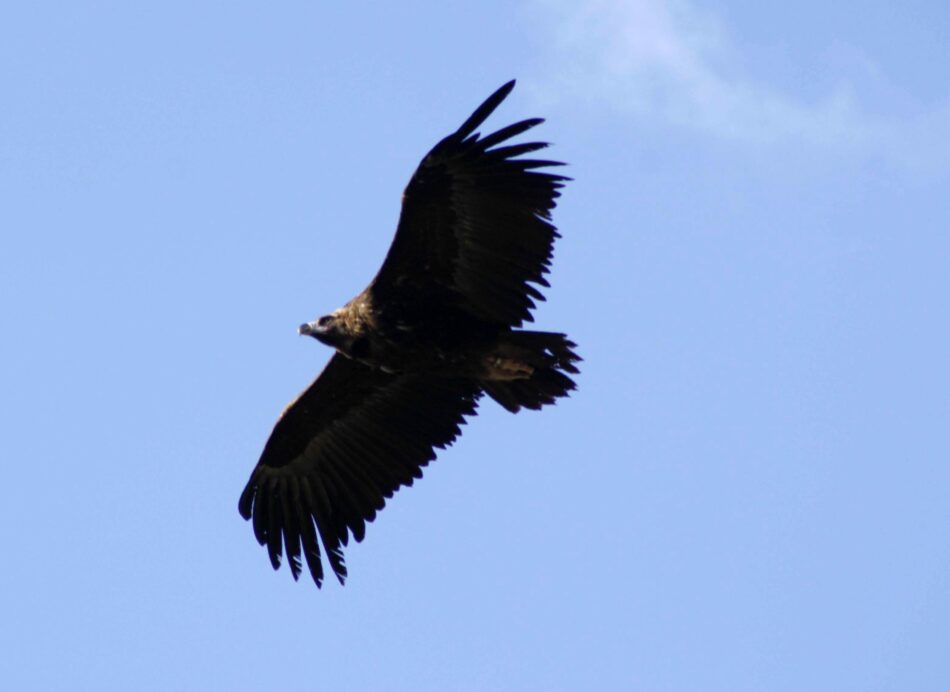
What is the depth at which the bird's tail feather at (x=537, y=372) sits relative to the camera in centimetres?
1655

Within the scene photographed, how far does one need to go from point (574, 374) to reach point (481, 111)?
95.3 inches

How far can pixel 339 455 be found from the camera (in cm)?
1867

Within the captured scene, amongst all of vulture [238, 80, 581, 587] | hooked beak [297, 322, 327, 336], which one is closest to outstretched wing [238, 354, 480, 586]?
vulture [238, 80, 581, 587]

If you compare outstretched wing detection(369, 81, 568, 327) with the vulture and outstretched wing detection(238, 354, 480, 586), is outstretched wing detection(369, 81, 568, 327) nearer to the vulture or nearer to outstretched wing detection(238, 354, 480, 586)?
the vulture

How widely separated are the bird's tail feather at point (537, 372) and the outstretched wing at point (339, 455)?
132cm

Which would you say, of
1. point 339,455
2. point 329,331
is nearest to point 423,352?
point 329,331

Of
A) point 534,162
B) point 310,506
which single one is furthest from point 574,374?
point 310,506

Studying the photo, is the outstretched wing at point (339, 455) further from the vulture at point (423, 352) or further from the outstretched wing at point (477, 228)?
the outstretched wing at point (477, 228)

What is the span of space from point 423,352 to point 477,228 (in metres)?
1.27

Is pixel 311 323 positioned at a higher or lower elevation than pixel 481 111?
lower

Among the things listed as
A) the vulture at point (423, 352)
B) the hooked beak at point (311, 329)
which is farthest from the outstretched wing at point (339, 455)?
the hooked beak at point (311, 329)

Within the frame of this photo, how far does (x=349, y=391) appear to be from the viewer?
731 inches

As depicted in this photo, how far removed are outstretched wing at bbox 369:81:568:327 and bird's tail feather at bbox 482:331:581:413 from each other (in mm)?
331

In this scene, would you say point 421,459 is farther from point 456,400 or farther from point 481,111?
point 481,111
